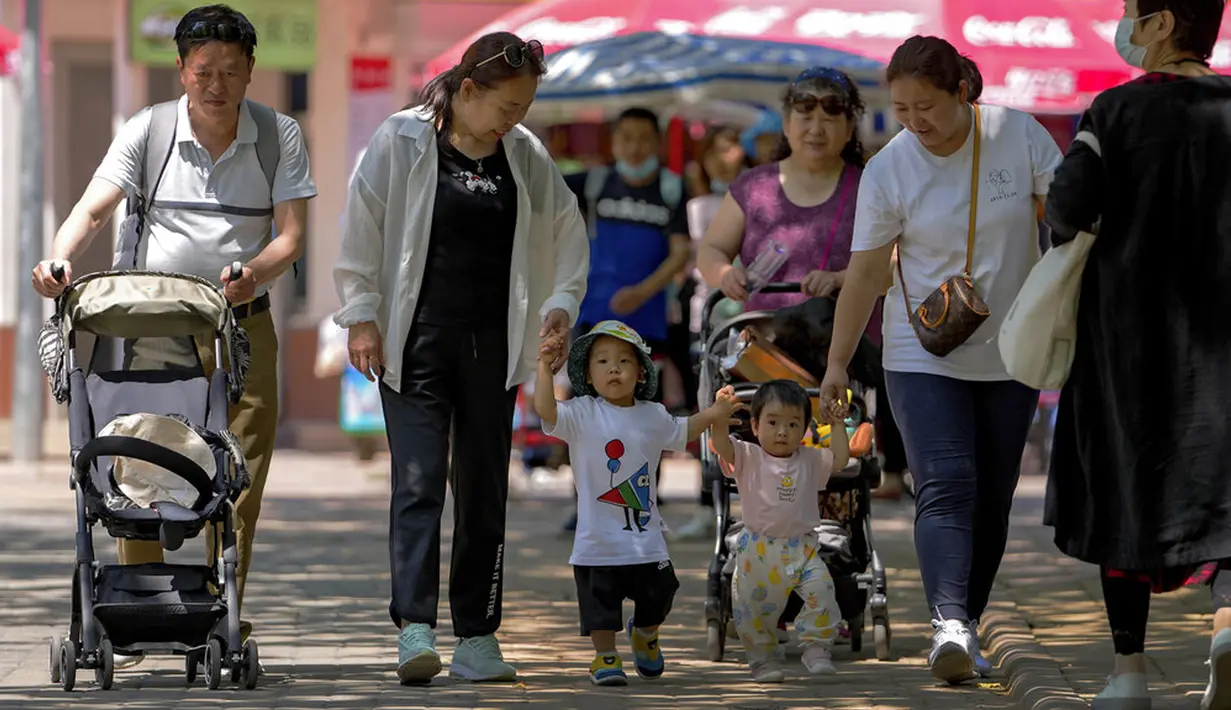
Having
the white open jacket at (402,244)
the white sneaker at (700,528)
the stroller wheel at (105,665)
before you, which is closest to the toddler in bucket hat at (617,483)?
the white open jacket at (402,244)

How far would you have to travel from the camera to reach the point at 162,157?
8180 mm

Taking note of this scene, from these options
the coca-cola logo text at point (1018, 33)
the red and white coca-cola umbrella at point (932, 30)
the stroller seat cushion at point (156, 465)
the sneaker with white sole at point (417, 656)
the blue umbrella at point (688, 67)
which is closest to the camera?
the stroller seat cushion at point (156, 465)

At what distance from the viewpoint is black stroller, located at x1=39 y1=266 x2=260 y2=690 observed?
7547 mm

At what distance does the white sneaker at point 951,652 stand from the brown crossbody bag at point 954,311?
848 millimetres

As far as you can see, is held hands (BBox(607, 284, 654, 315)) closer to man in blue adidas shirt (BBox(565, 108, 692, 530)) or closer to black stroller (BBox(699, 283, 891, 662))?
man in blue adidas shirt (BBox(565, 108, 692, 530))

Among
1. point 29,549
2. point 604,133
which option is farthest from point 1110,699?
point 604,133

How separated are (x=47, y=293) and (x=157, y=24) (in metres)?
14.4

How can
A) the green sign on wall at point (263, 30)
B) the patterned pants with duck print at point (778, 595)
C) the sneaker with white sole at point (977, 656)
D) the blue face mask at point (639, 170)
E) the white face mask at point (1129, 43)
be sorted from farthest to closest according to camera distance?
the green sign on wall at point (263, 30), the blue face mask at point (639, 170), the patterned pants with duck print at point (778, 595), the sneaker with white sole at point (977, 656), the white face mask at point (1129, 43)

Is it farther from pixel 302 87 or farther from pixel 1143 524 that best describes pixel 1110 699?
pixel 302 87

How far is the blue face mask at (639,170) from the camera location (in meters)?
12.8

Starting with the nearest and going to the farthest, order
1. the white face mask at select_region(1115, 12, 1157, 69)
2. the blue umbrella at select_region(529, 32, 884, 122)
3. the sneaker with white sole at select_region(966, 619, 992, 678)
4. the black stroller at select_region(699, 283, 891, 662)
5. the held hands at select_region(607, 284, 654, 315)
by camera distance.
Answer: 1. the white face mask at select_region(1115, 12, 1157, 69)
2. the sneaker with white sole at select_region(966, 619, 992, 678)
3. the black stroller at select_region(699, 283, 891, 662)
4. the held hands at select_region(607, 284, 654, 315)
5. the blue umbrella at select_region(529, 32, 884, 122)

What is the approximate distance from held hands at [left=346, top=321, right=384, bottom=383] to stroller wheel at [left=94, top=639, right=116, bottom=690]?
115 cm

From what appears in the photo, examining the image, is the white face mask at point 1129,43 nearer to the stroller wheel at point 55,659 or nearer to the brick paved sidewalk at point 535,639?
the brick paved sidewalk at point 535,639

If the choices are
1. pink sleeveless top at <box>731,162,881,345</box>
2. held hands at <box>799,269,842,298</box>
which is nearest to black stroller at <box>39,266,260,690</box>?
held hands at <box>799,269,842,298</box>
